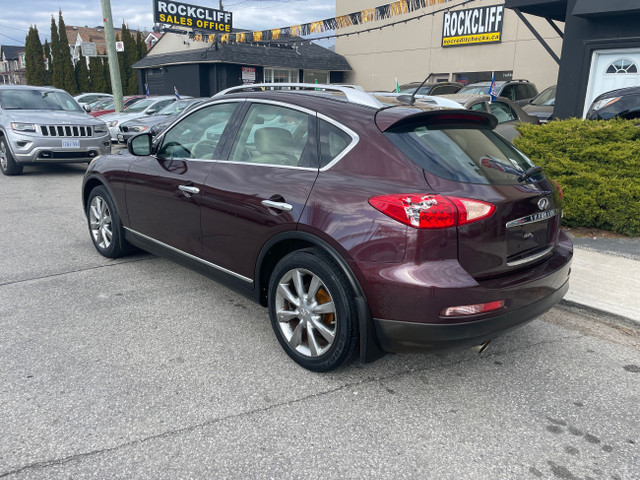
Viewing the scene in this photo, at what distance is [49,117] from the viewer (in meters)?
10.5

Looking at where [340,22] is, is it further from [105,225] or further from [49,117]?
[105,225]

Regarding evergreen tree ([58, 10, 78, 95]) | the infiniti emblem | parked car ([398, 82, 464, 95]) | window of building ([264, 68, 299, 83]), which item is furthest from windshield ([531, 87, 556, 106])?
evergreen tree ([58, 10, 78, 95])

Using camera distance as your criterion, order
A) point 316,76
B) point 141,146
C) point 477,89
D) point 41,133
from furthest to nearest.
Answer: point 316,76 < point 477,89 < point 41,133 < point 141,146

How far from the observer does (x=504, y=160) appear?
10.5ft

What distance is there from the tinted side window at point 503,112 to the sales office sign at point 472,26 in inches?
548

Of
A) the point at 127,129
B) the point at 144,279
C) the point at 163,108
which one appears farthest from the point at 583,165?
the point at 163,108

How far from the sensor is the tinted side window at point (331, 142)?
309cm

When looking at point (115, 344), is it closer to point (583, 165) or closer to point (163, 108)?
point (583, 165)

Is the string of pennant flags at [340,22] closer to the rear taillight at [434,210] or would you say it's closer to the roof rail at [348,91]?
the roof rail at [348,91]

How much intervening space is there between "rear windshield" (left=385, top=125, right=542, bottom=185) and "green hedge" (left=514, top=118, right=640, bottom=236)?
10.9ft

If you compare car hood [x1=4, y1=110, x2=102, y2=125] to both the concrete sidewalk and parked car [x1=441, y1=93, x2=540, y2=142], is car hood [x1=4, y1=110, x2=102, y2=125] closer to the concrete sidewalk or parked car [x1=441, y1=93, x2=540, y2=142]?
parked car [x1=441, y1=93, x2=540, y2=142]

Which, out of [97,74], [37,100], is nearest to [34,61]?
[97,74]

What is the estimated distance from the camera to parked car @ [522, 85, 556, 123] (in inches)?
493

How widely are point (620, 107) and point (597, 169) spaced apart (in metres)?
2.04
